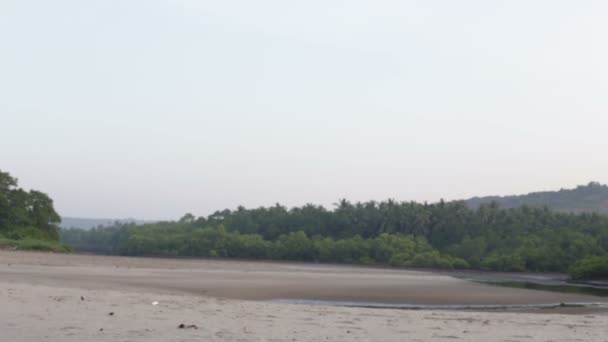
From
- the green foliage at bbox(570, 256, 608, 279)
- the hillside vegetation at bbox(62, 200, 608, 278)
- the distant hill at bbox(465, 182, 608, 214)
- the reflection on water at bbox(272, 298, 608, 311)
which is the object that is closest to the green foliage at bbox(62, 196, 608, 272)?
the hillside vegetation at bbox(62, 200, 608, 278)

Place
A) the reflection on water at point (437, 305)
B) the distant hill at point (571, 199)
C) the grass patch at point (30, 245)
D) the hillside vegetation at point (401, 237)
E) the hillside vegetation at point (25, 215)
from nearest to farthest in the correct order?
1. the reflection on water at point (437, 305)
2. the grass patch at point (30, 245)
3. the hillside vegetation at point (25, 215)
4. the hillside vegetation at point (401, 237)
5. the distant hill at point (571, 199)

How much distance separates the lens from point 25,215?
5200 centimetres

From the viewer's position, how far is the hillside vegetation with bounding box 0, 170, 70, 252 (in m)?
49.7

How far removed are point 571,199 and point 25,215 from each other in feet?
399

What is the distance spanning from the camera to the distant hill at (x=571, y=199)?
140 m

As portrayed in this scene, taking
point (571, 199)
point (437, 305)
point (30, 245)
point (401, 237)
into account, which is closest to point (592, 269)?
point (401, 237)

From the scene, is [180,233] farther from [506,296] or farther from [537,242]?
[506,296]

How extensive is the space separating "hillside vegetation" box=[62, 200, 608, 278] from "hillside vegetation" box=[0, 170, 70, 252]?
48.2 feet

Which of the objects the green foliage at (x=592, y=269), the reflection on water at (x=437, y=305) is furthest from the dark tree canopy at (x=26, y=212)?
the green foliage at (x=592, y=269)

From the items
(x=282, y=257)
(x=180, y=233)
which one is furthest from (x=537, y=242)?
(x=180, y=233)

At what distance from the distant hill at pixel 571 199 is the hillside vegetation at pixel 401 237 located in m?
70.5

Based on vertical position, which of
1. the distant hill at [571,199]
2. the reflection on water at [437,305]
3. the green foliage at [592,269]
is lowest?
the reflection on water at [437,305]

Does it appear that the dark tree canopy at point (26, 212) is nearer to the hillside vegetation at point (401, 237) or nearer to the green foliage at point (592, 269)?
the hillside vegetation at point (401, 237)

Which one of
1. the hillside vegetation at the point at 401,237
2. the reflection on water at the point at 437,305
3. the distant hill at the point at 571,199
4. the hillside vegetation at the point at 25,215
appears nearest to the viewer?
the reflection on water at the point at 437,305
